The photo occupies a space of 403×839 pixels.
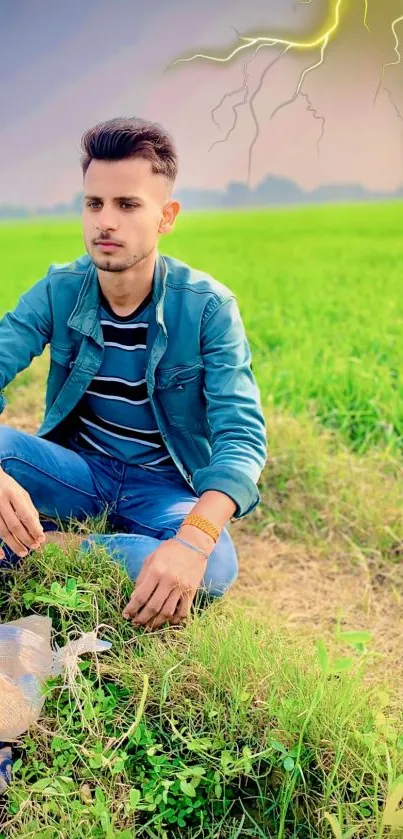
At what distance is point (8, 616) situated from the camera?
226cm

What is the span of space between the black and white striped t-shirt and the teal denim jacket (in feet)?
0.14

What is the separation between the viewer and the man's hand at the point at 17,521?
2.16m

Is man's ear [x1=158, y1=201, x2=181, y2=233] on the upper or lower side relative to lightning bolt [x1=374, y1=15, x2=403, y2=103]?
lower

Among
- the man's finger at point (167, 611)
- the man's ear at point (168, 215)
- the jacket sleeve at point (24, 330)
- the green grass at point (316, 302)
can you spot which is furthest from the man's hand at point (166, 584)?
the green grass at point (316, 302)

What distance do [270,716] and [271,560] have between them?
150cm

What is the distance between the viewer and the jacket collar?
2.53 m

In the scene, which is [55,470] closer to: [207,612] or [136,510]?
[136,510]

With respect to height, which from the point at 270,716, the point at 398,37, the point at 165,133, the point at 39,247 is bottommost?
the point at 39,247

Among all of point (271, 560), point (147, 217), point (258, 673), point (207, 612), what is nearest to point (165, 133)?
point (147, 217)

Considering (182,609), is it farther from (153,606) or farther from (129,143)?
(129,143)

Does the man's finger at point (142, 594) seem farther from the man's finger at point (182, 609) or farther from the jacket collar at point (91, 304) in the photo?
the jacket collar at point (91, 304)

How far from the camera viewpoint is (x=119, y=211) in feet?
7.76

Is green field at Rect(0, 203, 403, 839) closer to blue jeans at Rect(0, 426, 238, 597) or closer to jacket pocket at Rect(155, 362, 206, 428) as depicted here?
blue jeans at Rect(0, 426, 238, 597)

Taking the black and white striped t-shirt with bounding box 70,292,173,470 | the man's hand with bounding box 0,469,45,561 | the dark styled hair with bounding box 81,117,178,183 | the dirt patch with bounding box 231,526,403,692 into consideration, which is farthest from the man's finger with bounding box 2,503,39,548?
the dark styled hair with bounding box 81,117,178,183
